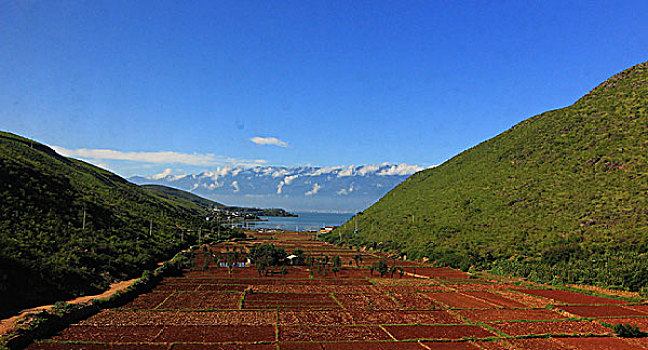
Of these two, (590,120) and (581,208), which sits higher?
(590,120)

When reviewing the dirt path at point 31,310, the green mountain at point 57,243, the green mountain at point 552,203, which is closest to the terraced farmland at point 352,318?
the dirt path at point 31,310

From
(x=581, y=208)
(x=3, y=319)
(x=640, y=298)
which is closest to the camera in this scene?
(x=3, y=319)

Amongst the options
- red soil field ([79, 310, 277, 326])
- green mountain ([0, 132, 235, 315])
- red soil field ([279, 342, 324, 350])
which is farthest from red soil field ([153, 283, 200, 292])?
red soil field ([279, 342, 324, 350])

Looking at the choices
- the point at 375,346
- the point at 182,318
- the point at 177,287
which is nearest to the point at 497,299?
the point at 375,346

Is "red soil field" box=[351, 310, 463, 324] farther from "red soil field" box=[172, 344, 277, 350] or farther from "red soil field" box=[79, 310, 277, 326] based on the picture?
"red soil field" box=[172, 344, 277, 350]

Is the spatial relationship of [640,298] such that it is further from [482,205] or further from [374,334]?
[482,205]

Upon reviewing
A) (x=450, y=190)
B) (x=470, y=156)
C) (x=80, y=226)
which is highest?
(x=470, y=156)

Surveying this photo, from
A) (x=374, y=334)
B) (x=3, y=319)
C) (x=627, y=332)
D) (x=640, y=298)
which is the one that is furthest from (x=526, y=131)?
(x=3, y=319)
